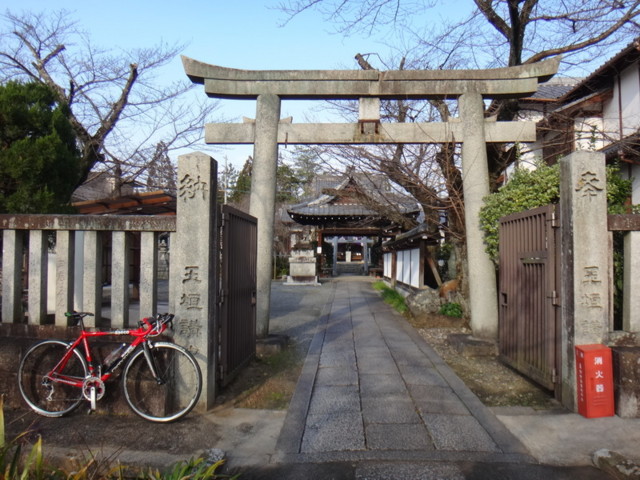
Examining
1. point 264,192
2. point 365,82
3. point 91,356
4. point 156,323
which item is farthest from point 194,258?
point 365,82

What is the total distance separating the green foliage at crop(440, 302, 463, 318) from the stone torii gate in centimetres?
244

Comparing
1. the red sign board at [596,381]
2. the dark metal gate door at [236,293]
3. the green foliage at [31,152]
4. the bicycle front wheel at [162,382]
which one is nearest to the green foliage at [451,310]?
the dark metal gate door at [236,293]

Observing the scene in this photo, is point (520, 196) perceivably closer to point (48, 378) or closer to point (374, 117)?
point (374, 117)

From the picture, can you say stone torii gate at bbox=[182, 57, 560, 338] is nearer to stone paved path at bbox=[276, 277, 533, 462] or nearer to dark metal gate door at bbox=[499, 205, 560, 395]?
dark metal gate door at bbox=[499, 205, 560, 395]

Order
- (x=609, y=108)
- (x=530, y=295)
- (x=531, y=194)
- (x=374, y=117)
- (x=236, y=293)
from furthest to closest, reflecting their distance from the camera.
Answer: (x=609, y=108) < (x=374, y=117) < (x=531, y=194) < (x=236, y=293) < (x=530, y=295)

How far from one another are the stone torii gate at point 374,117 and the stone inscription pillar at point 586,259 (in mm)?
2849

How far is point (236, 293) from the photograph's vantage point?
18.7 feet

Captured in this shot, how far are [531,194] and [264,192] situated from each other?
427cm

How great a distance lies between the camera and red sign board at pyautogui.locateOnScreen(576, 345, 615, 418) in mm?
4305

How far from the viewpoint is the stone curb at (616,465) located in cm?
321

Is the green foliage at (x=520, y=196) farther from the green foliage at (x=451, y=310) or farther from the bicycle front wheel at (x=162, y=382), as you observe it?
the bicycle front wheel at (x=162, y=382)

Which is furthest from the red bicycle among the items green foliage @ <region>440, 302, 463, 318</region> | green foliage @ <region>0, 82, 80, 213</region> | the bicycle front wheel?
green foliage @ <region>440, 302, 463, 318</region>

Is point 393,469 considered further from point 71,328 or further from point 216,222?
point 71,328

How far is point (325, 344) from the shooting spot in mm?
7953
